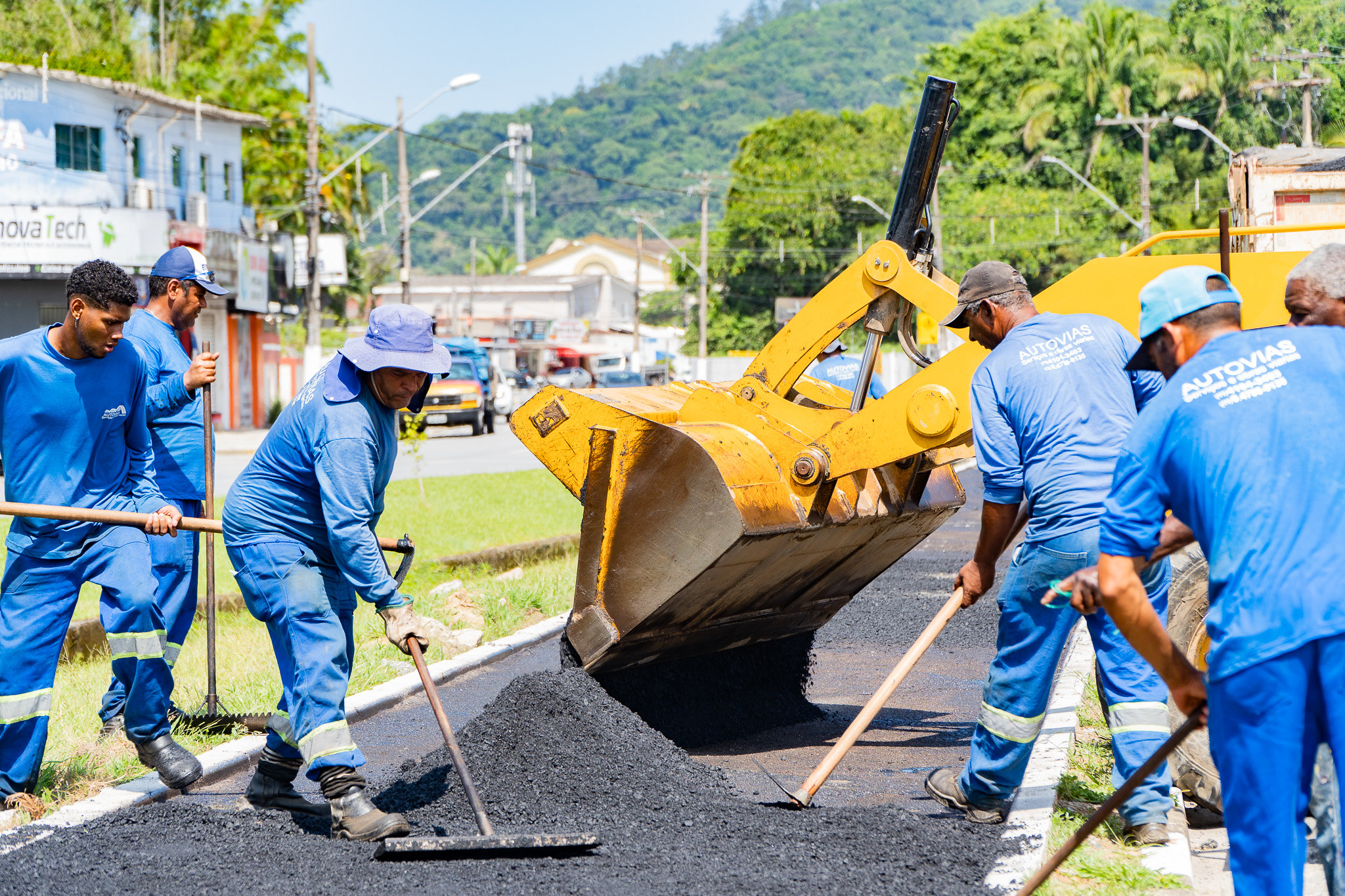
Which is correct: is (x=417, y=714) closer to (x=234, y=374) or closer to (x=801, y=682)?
(x=801, y=682)

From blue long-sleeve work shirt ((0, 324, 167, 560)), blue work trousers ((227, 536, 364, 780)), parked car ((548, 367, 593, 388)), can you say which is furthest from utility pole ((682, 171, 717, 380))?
blue work trousers ((227, 536, 364, 780))

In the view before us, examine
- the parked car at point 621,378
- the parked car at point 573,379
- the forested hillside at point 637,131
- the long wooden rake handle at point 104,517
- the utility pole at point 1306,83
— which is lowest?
the parked car at point 573,379

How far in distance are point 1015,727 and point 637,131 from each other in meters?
164

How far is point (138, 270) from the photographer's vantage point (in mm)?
26656

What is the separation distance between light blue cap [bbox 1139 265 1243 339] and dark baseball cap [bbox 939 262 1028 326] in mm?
1552

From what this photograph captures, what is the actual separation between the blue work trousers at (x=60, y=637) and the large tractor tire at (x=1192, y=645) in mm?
3628

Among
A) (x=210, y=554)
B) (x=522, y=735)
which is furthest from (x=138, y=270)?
(x=522, y=735)

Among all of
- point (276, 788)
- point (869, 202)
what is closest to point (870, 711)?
point (276, 788)

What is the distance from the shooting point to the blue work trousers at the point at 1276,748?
9.33ft

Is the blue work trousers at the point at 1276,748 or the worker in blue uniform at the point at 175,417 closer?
the blue work trousers at the point at 1276,748

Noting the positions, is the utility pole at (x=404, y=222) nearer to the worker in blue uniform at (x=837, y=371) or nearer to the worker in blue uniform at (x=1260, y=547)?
the worker in blue uniform at (x=837, y=371)

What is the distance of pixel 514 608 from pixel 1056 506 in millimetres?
5154

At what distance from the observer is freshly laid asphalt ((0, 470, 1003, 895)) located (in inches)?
163

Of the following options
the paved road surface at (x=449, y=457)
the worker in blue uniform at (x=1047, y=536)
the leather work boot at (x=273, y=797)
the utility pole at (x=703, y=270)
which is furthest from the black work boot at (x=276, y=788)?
the utility pole at (x=703, y=270)
